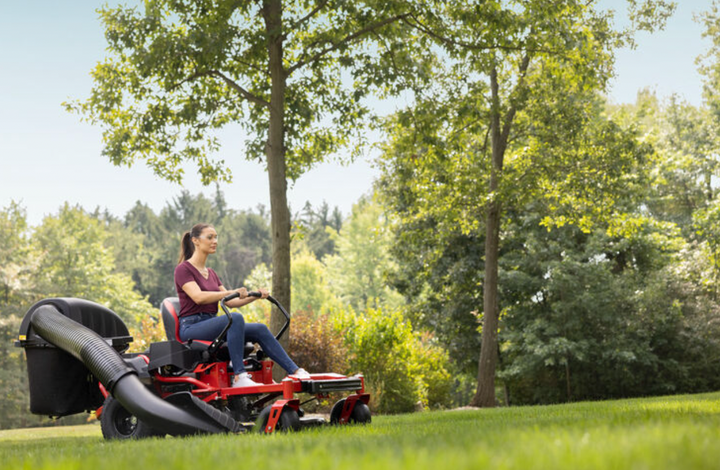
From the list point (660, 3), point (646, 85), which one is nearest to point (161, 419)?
point (660, 3)

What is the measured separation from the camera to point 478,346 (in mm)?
23922

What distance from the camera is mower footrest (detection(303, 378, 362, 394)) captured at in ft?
21.1

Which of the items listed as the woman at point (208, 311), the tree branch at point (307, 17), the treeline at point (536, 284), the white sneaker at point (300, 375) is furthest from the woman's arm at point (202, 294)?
the tree branch at point (307, 17)

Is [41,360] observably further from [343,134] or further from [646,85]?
[646,85]

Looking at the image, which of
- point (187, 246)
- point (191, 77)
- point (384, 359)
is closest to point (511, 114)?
point (384, 359)

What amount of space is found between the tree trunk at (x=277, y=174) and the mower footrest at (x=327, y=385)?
4236 mm

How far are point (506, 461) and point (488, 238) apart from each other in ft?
45.8

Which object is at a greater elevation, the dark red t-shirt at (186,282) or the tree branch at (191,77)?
the tree branch at (191,77)

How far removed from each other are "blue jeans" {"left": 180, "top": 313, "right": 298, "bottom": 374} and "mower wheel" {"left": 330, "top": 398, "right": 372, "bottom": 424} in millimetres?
731

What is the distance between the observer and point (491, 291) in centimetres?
1617

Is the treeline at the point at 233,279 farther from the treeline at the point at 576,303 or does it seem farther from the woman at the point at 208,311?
the woman at the point at 208,311

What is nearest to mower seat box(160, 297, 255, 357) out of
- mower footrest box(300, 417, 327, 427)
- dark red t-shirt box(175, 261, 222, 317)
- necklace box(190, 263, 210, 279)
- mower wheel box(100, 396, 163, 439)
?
dark red t-shirt box(175, 261, 222, 317)

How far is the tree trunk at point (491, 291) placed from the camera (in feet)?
52.3

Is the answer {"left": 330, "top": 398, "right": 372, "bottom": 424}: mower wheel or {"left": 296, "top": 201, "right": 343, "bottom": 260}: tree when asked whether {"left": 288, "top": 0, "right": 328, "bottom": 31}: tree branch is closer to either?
{"left": 330, "top": 398, "right": 372, "bottom": 424}: mower wheel
